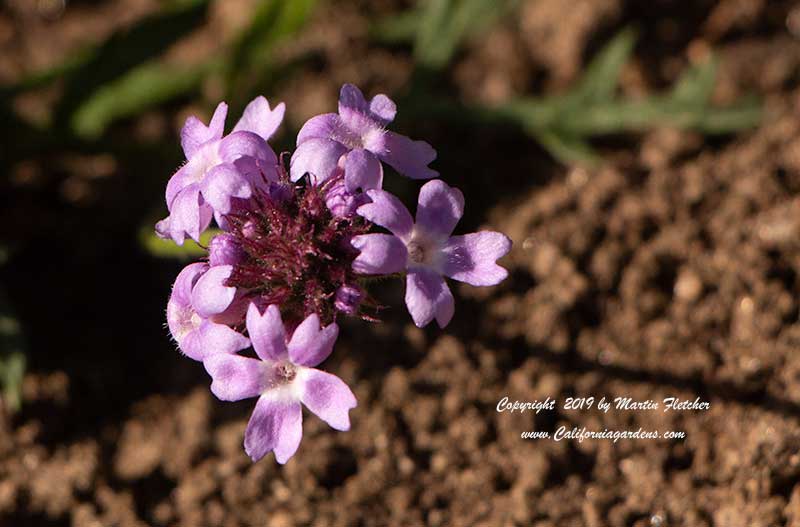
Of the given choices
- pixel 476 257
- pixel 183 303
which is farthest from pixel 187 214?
pixel 476 257

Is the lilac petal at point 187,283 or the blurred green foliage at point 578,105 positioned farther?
the blurred green foliage at point 578,105

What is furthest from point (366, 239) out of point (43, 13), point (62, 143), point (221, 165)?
point (43, 13)

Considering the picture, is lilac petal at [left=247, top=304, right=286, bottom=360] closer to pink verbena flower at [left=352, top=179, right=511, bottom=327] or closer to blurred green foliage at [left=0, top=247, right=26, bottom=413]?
pink verbena flower at [left=352, top=179, right=511, bottom=327]

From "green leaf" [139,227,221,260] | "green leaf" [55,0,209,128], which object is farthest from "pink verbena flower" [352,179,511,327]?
"green leaf" [55,0,209,128]

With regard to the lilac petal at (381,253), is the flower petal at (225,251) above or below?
above

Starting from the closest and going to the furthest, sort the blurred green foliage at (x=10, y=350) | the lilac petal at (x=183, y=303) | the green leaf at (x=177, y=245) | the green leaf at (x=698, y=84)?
the lilac petal at (x=183, y=303) → the green leaf at (x=177, y=245) → the blurred green foliage at (x=10, y=350) → the green leaf at (x=698, y=84)

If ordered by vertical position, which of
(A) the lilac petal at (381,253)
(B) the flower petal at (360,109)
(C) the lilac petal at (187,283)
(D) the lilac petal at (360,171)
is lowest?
(A) the lilac petal at (381,253)

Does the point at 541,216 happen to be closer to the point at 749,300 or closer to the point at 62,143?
the point at 749,300

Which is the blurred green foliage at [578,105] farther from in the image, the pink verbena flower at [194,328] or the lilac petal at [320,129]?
the pink verbena flower at [194,328]

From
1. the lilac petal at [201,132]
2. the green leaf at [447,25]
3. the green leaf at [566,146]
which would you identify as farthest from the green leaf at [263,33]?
the lilac petal at [201,132]
